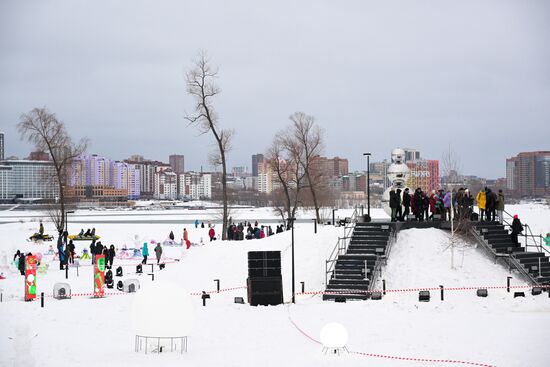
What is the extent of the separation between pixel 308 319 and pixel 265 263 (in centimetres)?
395

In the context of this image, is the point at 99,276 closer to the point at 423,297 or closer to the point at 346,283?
the point at 346,283

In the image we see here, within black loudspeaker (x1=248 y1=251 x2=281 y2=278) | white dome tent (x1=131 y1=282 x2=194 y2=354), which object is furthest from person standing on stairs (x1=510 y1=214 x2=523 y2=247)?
white dome tent (x1=131 y1=282 x2=194 y2=354)

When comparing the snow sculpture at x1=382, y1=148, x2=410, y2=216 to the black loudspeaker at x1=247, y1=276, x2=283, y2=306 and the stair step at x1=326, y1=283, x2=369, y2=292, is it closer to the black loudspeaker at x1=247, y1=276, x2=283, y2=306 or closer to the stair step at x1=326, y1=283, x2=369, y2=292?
the stair step at x1=326, y1=283, x2=369, y2=292

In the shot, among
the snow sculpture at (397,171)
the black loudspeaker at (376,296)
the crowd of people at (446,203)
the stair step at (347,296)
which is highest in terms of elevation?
the snow sculpture at (397,171)

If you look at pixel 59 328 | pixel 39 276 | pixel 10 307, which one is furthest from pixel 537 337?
pixel 39 276

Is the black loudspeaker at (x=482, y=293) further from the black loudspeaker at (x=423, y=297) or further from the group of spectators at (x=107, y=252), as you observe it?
the group of spectators at (x=107, y=252)

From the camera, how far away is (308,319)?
19312 millimetres

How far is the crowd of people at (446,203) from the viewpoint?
27641mm

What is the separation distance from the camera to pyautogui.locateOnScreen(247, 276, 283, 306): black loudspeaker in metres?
22.3

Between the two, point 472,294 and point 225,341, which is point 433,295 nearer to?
point 472,294

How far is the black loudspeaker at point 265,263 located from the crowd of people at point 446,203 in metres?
6.91

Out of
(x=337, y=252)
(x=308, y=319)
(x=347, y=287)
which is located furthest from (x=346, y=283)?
(x=308, y=319)

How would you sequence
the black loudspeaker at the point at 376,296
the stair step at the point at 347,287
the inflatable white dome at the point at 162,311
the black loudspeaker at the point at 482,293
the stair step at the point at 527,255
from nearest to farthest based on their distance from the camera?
1. the inflatable white dome at the point at 162,311
2. the black loudspeaker at the point at 482,293
3. the black loudspeaker at the point at 376,296
4. the stair step at the point at 347,287
5. the stair step at the point at 527,255

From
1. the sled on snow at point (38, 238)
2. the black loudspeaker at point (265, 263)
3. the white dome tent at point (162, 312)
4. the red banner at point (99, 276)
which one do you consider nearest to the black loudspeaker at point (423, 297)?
the black loudspeaker at point (265, 263)
